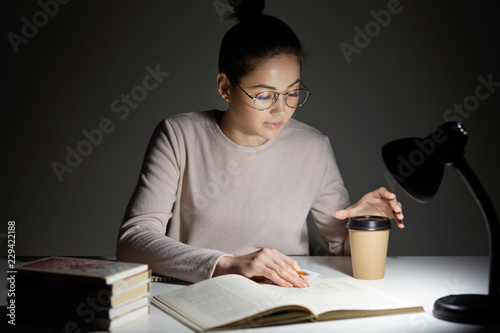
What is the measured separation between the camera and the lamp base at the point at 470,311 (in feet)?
3.82

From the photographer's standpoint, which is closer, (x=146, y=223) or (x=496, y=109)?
(x=146, y=223)

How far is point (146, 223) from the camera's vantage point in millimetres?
1711

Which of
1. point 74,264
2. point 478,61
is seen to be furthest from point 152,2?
point 74,264

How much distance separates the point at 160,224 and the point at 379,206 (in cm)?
70

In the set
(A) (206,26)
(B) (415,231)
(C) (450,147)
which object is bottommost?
(B) (415,231)

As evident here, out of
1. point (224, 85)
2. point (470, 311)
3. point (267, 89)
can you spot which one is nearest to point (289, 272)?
point (470, 311)

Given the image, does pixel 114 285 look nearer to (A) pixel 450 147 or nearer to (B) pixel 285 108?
(A) pixel 450 147

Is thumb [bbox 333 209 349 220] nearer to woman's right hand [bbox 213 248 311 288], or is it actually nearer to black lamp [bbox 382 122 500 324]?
woman's right hand [bbox 213 248 311 288]

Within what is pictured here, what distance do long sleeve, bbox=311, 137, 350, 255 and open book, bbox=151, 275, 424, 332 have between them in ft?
1.91

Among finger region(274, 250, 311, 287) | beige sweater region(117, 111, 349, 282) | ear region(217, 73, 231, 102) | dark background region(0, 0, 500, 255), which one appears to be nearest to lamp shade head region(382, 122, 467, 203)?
finger region(274, 250, 311, 287)

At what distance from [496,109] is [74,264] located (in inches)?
93.7

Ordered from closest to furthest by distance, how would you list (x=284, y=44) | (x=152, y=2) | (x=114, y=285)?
(x=114, y=285) < (x=284, y=44) < (x=152, y=2)

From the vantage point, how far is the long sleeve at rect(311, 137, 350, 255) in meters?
1.96

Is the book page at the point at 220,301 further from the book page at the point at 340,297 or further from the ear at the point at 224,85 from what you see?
the ear at the point at 224,85
